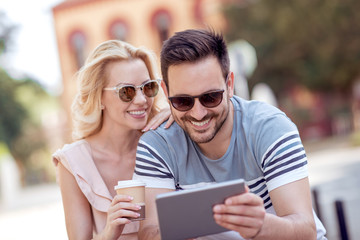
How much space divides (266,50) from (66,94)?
474 inches

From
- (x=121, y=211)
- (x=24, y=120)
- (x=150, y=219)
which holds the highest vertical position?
(x=24, y=120)

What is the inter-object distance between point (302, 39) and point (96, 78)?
913 inches

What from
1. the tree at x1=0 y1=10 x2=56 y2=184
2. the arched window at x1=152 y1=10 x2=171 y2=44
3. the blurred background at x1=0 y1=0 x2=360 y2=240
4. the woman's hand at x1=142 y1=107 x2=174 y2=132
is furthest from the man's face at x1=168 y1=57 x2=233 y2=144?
the arched window at x1=152 y1=10 x2=171 y2=44

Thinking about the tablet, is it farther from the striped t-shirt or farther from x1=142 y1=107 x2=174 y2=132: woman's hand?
x1=142 y1=107 x2=174 y2=132: woman's hand

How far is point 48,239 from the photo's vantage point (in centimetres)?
938

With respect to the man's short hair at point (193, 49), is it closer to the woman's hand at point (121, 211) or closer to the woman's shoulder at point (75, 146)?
the woman's hand at point (121, 211)

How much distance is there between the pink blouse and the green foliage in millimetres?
22137

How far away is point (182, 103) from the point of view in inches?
114

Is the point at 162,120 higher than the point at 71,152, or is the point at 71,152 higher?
the point at 162,120

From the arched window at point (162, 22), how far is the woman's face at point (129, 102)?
90.4 feet

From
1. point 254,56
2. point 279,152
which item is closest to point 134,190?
point 279,152

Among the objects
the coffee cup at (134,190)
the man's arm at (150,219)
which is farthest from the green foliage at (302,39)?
the coffee cup at (134,190)

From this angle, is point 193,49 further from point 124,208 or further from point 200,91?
point 124,208

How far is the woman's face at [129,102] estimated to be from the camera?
12.4 feet
